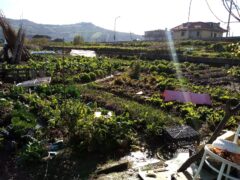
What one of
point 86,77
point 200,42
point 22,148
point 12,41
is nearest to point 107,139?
point 22,148

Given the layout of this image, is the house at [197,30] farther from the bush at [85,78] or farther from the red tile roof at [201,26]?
the bush at [85,78]

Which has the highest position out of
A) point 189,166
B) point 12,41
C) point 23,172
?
point 12,41

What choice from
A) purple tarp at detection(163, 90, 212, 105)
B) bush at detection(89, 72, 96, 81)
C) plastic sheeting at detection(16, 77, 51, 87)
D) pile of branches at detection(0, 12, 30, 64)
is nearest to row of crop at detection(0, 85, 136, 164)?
purple tarp at detection(163, 90, 212, 105)

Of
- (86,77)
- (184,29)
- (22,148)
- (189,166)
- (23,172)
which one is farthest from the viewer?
(184,29)

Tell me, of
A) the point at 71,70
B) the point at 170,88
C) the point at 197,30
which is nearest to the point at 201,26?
the point at 197,30

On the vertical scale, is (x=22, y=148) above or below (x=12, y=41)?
below

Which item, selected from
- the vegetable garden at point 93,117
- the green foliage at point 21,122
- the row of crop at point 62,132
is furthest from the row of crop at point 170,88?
the green foliage at point 21,122

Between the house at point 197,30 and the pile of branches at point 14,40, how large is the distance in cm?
4600

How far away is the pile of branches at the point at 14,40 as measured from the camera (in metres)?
21.2

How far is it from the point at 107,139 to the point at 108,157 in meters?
0.39

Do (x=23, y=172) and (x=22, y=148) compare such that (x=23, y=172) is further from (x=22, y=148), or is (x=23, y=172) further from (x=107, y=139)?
(x=107, y=139)

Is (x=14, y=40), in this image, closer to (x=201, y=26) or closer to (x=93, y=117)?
(x=93, y=117)

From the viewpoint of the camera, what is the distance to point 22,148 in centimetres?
730

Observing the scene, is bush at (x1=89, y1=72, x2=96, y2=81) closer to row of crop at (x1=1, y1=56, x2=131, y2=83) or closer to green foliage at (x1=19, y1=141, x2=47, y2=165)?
row of crop at (x1=1, y1=56, x2=131, y2=83)
